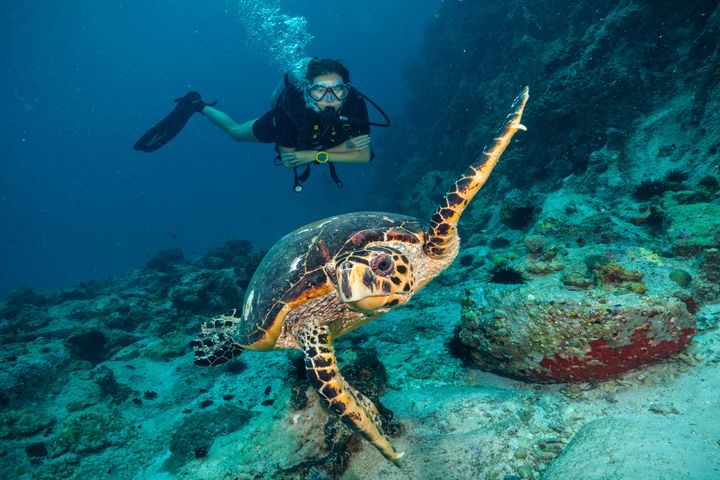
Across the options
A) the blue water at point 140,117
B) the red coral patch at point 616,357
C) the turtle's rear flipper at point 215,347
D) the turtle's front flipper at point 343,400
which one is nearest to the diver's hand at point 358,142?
the turtle's rear flipper at point 215,347

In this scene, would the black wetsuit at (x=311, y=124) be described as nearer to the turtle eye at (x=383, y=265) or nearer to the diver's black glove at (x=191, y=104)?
the turtle eye at (x=383, y=265)

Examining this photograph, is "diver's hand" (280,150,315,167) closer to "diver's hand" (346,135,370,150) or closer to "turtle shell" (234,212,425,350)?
"diver's hand" (346,135,370,150)

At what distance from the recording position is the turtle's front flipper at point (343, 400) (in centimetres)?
267

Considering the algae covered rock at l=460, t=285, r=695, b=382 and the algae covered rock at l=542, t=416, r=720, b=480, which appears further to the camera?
the algae covered rock at l=460, t=285, r=695, b=382

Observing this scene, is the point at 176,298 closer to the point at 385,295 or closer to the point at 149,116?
the point at 385,295

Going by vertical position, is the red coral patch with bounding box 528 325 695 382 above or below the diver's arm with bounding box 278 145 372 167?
below

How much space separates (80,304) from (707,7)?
867 inches

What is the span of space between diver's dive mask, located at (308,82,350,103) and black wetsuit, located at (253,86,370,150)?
230 mm

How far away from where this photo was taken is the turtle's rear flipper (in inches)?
182

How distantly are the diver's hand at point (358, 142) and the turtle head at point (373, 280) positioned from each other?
5.15 m

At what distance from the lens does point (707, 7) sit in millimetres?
7836

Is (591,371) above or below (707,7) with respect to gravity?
below

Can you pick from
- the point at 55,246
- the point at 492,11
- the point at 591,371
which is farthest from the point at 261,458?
the point at 55,246

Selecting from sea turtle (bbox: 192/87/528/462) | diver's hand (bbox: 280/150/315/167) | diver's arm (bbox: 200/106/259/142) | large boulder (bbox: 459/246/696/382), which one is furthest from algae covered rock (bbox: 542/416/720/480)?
diver's arm (bbox: 200/106/259/142)
